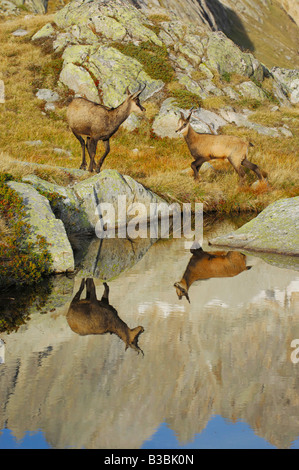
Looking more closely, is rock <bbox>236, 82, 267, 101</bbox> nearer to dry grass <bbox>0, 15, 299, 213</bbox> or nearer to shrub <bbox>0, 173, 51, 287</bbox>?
dry grass <bbox>0, 15, 299, 213</bbox>

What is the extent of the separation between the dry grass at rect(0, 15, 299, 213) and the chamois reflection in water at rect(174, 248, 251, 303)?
5.30 meters

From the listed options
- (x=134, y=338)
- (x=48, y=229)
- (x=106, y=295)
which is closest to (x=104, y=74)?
(x=48, y=229)

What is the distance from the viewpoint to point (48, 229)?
412 inches

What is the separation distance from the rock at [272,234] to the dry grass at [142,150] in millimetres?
4115

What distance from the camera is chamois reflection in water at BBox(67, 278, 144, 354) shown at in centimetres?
673

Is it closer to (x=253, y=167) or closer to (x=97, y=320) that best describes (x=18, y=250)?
(x=97, y=320)

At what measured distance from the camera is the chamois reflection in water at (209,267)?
9404mm

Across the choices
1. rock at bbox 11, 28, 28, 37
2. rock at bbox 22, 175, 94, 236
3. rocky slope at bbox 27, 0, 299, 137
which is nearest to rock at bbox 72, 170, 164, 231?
rock at bbox 22, 175, 94, 236

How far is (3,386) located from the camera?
5.25 m

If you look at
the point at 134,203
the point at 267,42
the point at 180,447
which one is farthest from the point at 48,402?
the point at 267,42

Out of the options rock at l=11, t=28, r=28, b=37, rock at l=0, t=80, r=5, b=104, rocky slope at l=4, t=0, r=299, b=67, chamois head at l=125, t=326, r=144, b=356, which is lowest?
rocky slope at l=4, t=0, r=299, b=67

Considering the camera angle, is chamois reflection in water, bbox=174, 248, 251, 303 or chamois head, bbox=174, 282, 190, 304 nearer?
chamois head, bbox=174, 282, 190, 304

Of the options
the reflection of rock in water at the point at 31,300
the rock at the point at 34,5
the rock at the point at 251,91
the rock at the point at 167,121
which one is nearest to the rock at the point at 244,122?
the rock at the point at 167,121

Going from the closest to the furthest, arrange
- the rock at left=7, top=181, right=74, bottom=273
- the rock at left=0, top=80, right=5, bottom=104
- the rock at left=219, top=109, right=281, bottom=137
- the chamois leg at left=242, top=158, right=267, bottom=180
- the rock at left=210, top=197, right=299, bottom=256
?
the rock at left=7, top=181, right=74, bottom=273, the rock at left=210, top=197, right=299, bottom=256, the chamois leg at left=242, top=158, right=267, bottom=180, the rock at left=219, top=109, right=281, bottom=137, the rock at left=0, top=80, right=5, bottom=104
